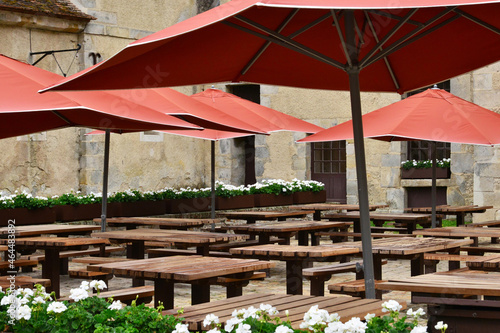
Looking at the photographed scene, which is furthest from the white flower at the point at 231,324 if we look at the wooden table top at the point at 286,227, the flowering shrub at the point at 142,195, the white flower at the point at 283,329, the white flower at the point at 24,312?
Answer: the flowering shrub at the point at 142,195

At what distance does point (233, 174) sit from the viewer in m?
18.2

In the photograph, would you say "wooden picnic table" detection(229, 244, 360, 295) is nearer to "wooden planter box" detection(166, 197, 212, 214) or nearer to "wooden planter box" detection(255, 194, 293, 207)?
"wooden planter box" detection(166, 197, 212, 214)

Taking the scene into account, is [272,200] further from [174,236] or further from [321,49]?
[321,49]

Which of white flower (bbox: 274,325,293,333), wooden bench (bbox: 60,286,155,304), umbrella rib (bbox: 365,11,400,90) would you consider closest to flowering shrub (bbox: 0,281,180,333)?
white flower (bbox: 274,325,293,333)

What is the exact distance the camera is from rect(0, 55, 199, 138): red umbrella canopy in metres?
5.29

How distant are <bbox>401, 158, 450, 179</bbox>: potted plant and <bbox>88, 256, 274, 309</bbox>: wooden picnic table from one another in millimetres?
10891

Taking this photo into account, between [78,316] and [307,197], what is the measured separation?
10.9m

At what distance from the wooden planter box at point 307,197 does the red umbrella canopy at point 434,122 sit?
17.8ft

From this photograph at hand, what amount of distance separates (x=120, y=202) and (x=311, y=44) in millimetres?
6835

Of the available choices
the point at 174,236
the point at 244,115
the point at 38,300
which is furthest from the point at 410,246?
the point at 244,115

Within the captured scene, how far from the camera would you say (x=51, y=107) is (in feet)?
17.1

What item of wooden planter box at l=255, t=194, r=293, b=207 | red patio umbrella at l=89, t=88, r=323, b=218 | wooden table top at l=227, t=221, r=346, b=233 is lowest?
wooden table top at l=227, t=221, r=346, b=233

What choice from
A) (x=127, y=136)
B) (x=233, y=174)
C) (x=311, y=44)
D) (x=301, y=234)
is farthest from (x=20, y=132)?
(x=233, y=174)

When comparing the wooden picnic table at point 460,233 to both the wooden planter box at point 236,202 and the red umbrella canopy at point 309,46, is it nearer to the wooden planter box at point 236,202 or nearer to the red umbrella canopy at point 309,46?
the red umbrella canopy at point 309,46
